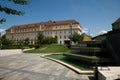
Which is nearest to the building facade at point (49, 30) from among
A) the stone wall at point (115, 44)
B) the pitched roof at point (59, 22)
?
the pitched roof at point (59, 22)

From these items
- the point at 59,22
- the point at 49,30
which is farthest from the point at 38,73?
the point at 49,30

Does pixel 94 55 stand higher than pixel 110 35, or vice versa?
pixel 110 35

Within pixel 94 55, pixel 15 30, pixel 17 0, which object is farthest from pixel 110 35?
pixel 15 30

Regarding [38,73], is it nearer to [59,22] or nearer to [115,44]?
[115,44]

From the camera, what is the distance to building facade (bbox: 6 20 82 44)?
8262 cm

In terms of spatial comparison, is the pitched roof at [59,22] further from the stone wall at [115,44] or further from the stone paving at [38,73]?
the stone paving at [38,73]

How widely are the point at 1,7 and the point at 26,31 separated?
301ft

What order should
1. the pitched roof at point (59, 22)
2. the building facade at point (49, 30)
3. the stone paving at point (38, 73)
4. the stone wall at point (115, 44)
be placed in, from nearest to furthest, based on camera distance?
the stone paving at point (38, 73)
the stone wall at point (115, 44)
the pitched roof at point (59, 22)
the building facade at point (49, 30)

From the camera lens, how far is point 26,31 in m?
97.7

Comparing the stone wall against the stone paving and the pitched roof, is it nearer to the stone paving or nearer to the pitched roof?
the stone paving

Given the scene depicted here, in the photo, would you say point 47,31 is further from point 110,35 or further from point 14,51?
point 110,35

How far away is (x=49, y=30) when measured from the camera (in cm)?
8881

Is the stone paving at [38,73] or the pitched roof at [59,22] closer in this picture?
the stone paving at [38,73]

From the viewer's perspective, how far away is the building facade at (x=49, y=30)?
82.6 meters
